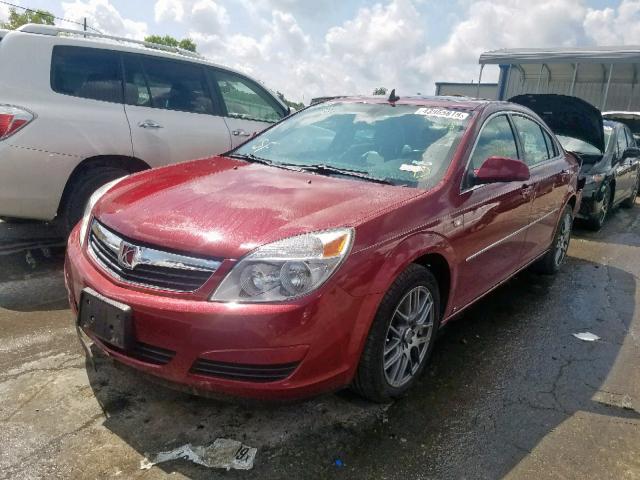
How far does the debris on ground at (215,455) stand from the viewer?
2.11 m

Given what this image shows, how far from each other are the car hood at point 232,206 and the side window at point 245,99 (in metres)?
2.51

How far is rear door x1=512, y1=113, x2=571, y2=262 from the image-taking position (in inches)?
154

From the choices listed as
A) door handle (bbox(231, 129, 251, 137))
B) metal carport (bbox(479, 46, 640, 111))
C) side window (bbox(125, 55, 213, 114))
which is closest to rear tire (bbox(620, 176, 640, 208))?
door handle (bbox(231, 129, 251, 137))

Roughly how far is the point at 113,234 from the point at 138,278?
0.33 m

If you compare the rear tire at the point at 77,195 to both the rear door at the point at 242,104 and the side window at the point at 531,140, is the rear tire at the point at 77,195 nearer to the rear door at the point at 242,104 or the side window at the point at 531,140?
the rear door at the point at 242,104

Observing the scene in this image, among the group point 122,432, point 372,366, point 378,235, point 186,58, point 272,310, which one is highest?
point 186,58

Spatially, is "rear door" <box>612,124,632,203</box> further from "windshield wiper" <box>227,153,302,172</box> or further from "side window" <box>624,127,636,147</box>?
"windshield wiper" <box>227,153,302,172</box>

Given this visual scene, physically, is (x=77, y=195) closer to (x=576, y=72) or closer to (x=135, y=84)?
(x=135, y=84)

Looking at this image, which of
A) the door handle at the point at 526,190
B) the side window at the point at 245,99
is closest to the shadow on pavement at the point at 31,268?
the side window at the point at 245,99

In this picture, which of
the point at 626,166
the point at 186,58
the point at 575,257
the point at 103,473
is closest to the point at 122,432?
the point at 103,473

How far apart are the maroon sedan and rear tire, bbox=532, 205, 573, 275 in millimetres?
1433

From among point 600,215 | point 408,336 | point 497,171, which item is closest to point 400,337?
point 408,336

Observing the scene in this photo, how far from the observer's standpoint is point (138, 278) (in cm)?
217

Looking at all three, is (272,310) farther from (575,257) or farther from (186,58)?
(575,257)
